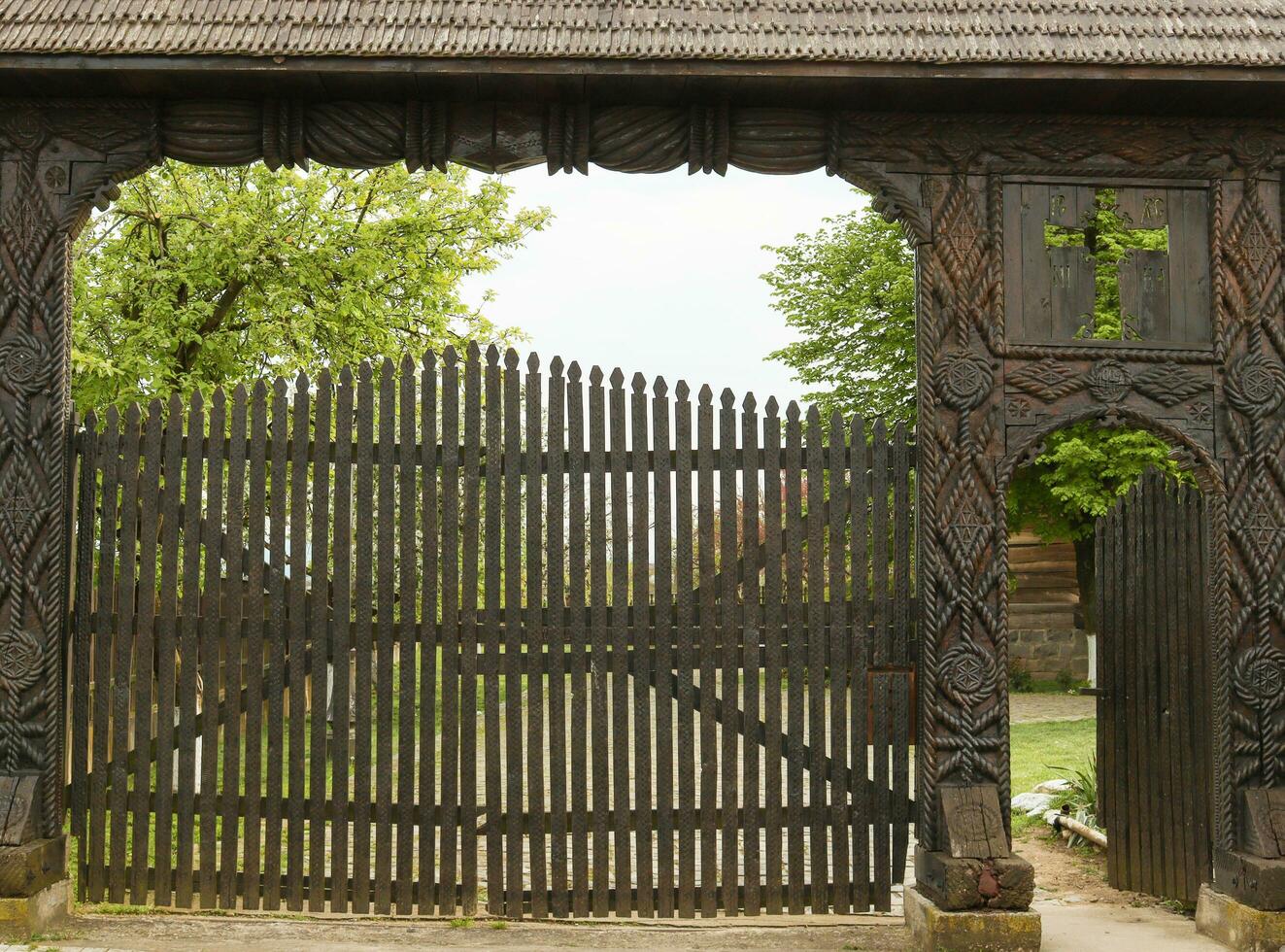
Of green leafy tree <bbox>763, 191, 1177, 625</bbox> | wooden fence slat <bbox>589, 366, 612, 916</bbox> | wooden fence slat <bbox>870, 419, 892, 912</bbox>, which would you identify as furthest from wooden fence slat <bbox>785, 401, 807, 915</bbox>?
green leafy tree <bbox>763, 191, 1177, 625</bbox>

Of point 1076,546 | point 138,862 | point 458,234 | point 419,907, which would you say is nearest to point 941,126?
point 419,907

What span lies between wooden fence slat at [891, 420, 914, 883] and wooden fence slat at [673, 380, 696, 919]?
101 cm

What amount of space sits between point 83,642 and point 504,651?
2.11 m

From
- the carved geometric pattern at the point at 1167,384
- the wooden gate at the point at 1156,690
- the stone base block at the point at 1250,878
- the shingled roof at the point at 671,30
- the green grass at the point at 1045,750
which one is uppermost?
the shingled roof at the point at 671,30

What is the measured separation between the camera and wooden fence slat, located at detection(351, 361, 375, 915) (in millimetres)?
5941

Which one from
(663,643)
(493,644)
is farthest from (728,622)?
(493,644)

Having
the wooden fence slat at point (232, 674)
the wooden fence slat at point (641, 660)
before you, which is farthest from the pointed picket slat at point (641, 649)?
the wooden fence slat at point (232, 674)

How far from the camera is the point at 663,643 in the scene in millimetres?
5980

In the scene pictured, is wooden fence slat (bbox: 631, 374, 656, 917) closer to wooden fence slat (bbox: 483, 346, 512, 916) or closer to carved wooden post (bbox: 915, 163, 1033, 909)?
wooden fence slat (bbox: 483, 346, 512, 916)

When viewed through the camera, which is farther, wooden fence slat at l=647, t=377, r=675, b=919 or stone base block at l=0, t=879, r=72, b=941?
wooden fence slat at l=647, t=377, r=675, b=919

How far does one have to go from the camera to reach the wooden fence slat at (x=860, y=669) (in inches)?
236

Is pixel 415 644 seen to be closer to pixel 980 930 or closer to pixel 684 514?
pixel 684 514

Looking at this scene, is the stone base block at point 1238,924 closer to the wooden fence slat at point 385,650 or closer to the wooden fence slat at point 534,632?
the wooden fence slat at point 534,632

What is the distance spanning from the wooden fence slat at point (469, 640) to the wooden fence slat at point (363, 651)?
0.63 feet
